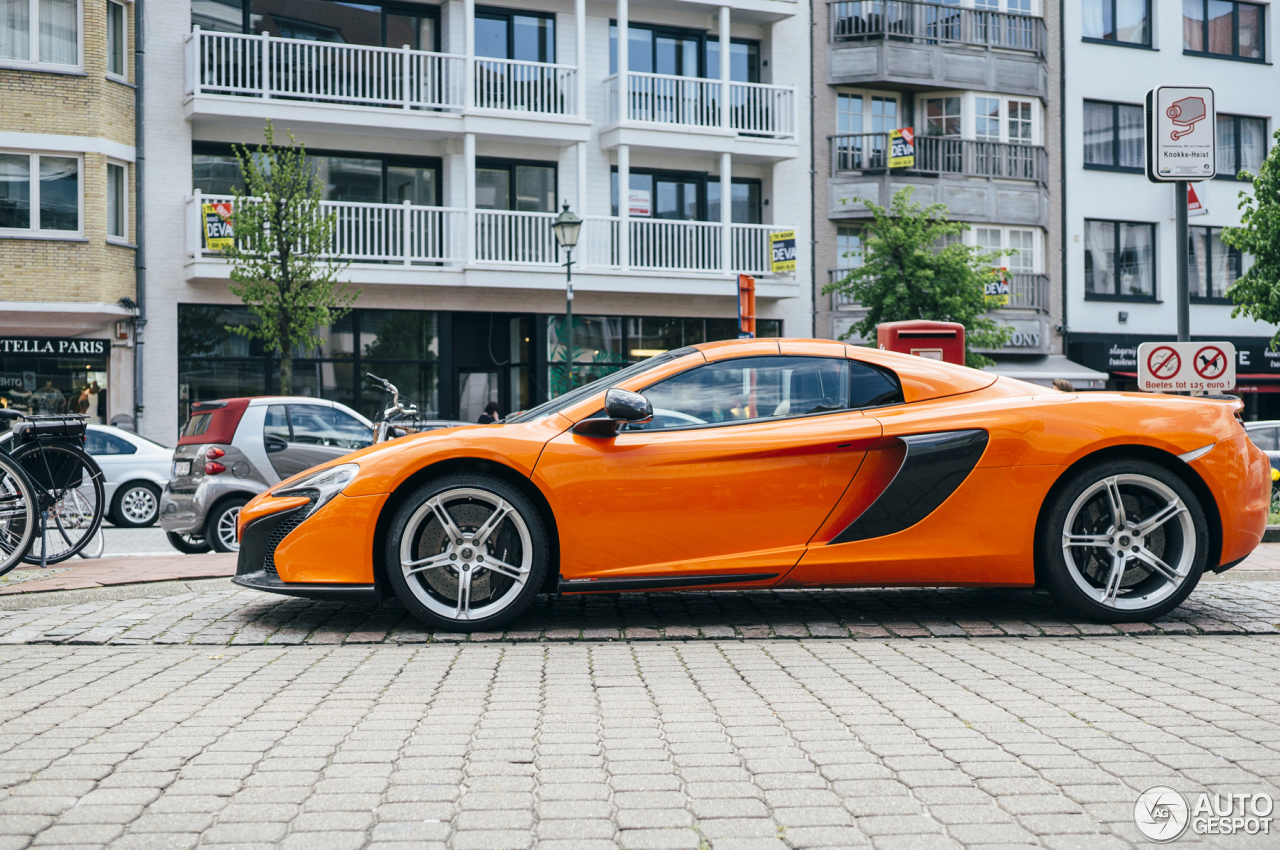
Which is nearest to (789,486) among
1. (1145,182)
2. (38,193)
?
(38,193)

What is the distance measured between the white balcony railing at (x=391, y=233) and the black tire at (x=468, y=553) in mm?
18058

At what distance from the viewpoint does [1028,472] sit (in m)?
6.07

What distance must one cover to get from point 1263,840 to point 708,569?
3.15m

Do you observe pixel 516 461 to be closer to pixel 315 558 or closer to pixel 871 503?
pixel 315 558

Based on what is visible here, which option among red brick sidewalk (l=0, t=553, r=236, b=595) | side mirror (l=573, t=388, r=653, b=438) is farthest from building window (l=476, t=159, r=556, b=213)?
side mirror (l=573, t=388, r=653, b=438)

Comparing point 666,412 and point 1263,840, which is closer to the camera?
point 1263,840

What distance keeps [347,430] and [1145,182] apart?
86.8 ft

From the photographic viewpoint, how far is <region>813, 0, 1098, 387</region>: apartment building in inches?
1163

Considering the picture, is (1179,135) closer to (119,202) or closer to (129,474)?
(129,474)

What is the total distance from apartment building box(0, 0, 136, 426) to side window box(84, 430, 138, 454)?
518cm

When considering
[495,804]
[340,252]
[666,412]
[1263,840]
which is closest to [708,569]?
[666,412]

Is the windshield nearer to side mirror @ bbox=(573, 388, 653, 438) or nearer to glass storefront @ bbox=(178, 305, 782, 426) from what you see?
side mirror @ bbox=(573, 388, 653, 438)

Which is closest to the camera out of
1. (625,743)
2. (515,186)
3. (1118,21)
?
(625,743)

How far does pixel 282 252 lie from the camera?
21.7 metres
